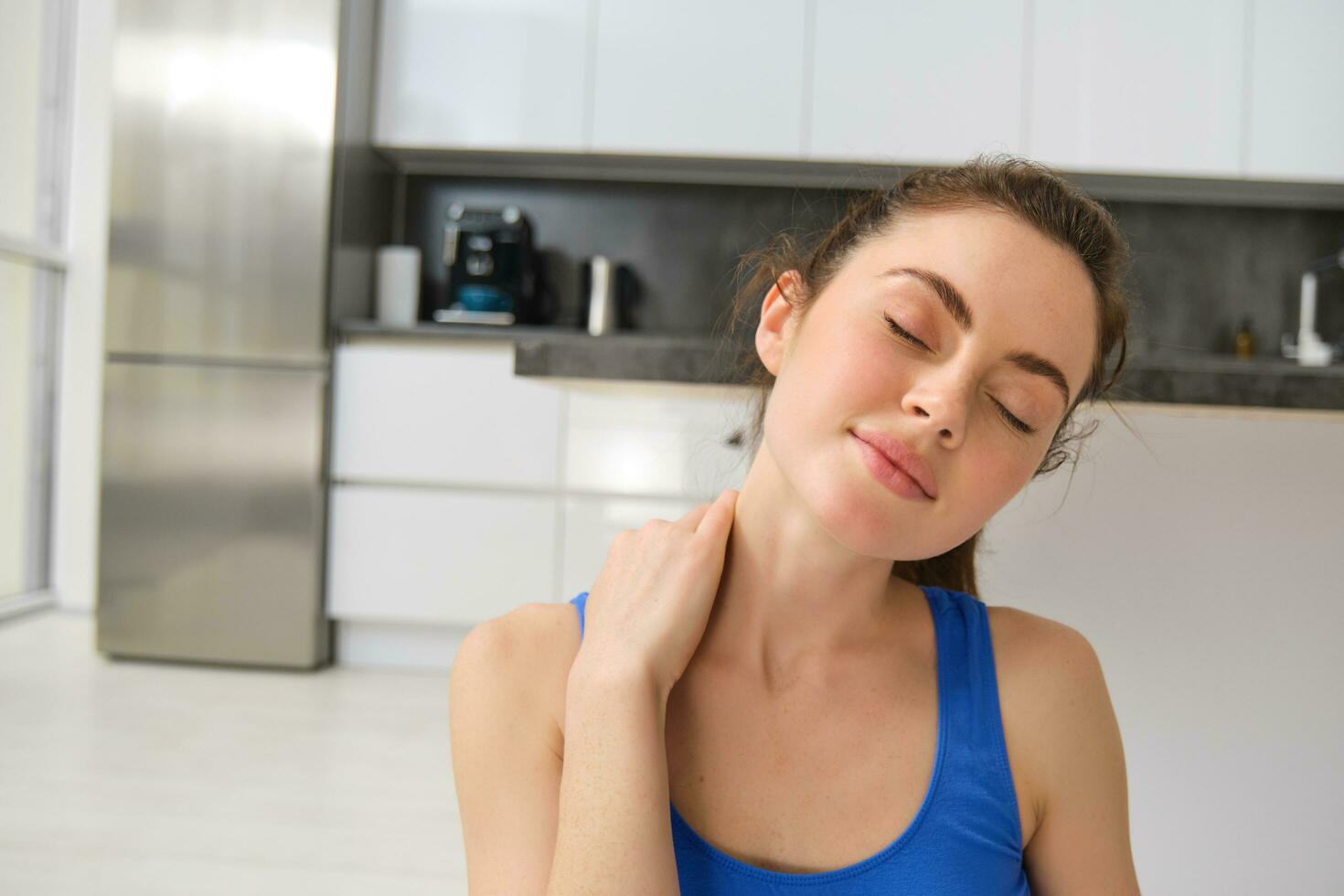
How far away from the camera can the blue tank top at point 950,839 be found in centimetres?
75

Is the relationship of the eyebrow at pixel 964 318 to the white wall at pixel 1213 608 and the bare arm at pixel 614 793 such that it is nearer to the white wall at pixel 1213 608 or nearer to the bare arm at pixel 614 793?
the bare arm at pixel 614 793

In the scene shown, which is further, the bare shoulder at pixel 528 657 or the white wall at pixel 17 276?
the white wall at pixel 17 276

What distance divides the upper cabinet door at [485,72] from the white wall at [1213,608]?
8.25 feet

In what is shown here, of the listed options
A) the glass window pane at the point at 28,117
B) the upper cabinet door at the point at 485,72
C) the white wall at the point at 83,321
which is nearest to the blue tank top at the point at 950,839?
the upper cabinet door at the point at 485,72

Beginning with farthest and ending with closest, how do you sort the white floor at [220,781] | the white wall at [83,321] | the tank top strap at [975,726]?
the white wall at [83,321]
the white floor at [220,781]
the tank top strap at [975,726]

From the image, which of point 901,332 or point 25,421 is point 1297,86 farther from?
point 25,421

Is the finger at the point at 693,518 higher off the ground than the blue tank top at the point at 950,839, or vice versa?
the finger at the point at 693,518

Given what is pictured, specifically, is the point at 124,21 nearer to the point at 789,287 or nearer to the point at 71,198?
the point at 71,198

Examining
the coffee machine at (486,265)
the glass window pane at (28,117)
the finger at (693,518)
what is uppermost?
the glass window pane at (28,117)

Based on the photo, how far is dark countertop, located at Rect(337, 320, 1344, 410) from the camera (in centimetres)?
114

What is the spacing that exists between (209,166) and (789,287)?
278 cm

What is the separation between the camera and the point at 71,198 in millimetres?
3912

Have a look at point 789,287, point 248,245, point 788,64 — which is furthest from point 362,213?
point 789,287

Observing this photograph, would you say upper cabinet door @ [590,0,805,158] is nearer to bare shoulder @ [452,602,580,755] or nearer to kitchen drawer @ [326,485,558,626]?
kitchen drawer @ [326,485,558,626]
